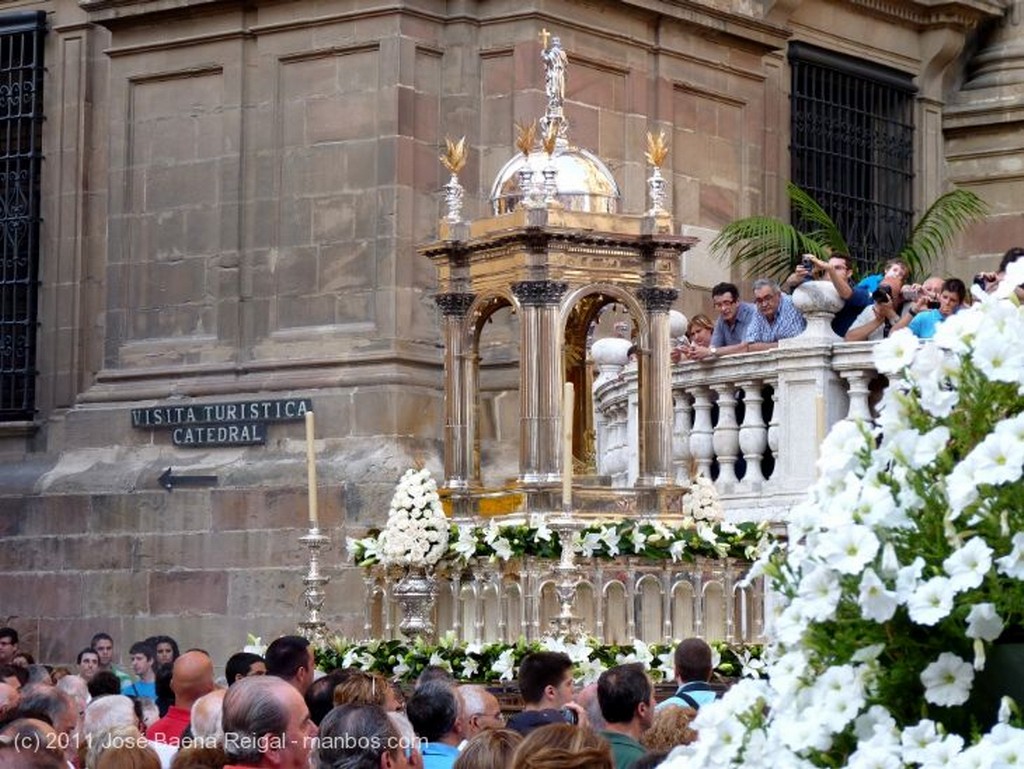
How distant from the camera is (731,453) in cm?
1644

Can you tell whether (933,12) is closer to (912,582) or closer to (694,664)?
(694,664)

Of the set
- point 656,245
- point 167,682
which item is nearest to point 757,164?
point 656,245

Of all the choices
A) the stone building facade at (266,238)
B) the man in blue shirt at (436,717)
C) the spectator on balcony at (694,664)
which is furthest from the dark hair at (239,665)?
the stone building facade at (266,238)

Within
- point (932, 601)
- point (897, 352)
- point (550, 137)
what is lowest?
point (932, 601)

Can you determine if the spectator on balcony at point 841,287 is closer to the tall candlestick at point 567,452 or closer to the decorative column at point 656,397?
the decorative column at point 656,397

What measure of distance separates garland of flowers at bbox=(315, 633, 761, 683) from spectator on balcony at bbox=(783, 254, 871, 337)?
371 centimetres

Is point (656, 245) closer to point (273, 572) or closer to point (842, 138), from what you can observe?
point (273, 572)

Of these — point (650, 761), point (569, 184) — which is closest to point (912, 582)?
point (650, 761)

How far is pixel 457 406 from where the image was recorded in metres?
14.6

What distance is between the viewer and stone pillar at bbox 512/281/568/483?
45.3 ft

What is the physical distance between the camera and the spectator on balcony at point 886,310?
16.1m

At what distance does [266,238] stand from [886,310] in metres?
6.38

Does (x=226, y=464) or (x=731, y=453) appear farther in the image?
(x=226, y=464)

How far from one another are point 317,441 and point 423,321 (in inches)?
49.8
